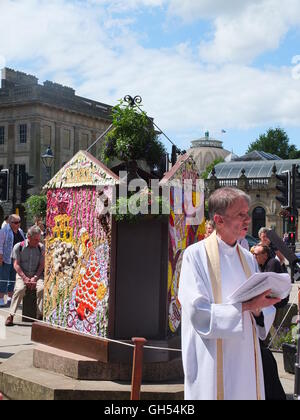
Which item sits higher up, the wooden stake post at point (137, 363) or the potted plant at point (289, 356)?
the wooden stake post at point (137, 363)

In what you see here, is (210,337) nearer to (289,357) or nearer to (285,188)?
(289,357)

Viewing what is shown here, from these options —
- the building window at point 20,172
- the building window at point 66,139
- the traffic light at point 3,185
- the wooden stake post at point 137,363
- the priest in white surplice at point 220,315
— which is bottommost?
the wooden stake post at point 137,363

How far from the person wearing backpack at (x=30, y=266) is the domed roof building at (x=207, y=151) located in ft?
262

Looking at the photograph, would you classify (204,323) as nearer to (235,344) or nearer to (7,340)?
(235,344)

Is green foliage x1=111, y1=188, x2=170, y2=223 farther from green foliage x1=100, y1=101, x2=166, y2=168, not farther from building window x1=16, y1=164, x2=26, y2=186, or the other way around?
building window x1=16, y1=164, x2=26, y2=186

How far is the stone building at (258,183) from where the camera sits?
65625mm

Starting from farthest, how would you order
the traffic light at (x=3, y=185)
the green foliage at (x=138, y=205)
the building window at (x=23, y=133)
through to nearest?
the building window at (x=23, y=133) → the traffic light at (x=3, y=185) → the green foliage at (x=138, y=205)

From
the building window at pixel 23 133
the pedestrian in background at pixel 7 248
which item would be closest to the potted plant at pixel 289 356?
the pedestrian in background at pixel 7 248

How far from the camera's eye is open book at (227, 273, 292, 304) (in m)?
3.85

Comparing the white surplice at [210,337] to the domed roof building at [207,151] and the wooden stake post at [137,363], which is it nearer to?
the wooden stake post at [137,363]

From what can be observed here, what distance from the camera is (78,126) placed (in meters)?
62.4
